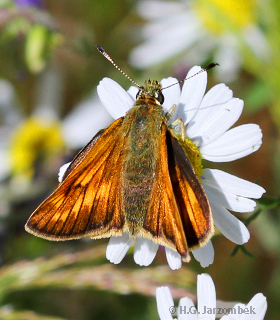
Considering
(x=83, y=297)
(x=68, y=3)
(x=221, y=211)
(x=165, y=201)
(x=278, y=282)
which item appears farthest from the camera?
(x=68, y=3)

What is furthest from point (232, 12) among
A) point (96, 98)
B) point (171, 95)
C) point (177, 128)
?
point (177, 128)

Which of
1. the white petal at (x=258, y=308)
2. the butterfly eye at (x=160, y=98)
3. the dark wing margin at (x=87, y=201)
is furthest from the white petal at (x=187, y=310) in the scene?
the butterfly eye at (x=160, y=98)

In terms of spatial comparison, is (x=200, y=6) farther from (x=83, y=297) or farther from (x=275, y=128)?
(x=83, y=297)

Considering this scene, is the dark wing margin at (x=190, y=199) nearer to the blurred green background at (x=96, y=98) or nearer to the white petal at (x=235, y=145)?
the white petal at (x=235, y=145)

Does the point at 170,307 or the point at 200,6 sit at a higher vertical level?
the point at 200,6

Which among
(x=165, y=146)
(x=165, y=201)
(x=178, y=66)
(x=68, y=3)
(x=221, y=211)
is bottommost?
(x=221, y=211)

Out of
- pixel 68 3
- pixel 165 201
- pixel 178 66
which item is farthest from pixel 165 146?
pixel 68 3

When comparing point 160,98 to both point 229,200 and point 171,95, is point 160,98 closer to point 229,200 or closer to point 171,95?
point 171,95

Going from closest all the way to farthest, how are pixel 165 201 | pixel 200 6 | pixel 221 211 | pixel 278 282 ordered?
1. pixel 165 201
2. pixel 221 211
3. pixel 278 282
4. pixel 200 6
